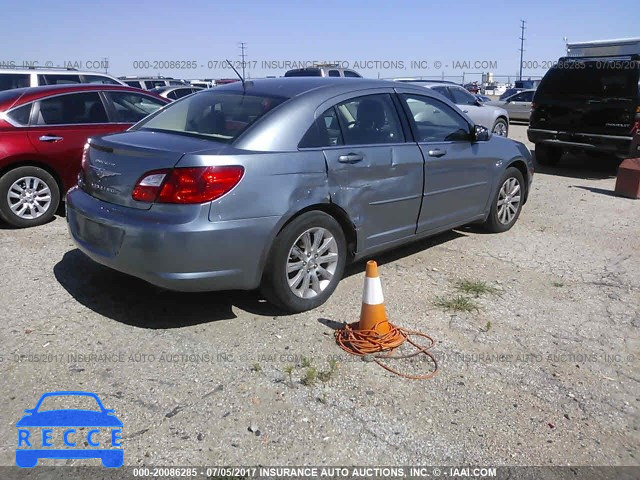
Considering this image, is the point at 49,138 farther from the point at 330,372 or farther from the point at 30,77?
the point at 30,77

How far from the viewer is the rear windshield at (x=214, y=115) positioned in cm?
409

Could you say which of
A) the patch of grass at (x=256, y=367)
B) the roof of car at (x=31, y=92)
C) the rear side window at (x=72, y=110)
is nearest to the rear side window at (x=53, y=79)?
the roof of car at (x=31, y=92)

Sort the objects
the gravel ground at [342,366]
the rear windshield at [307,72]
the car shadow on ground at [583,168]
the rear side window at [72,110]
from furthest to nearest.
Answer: the rear windshield at [307,72], the car shadow on ground at [583,168], the rear side window at [72,110], the gravel ground at [342,366]

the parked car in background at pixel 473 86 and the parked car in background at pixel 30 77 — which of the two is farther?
the parked car in background at pixel 473 86

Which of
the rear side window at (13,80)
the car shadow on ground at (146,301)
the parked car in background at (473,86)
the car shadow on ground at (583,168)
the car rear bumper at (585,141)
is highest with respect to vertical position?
the parked car in background at (473,86)

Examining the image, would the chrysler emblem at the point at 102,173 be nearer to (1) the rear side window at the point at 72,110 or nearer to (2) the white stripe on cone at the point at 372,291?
(2) the white stripe on cone at the point at 372,291

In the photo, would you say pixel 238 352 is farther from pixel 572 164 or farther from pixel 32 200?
pixel 572 164

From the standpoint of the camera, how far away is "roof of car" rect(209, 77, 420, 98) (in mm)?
4391

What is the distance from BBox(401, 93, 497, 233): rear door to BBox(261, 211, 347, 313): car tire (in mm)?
1125

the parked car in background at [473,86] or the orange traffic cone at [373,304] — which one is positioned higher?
the parked car in background at [473,86]

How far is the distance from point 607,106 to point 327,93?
732 centimetres

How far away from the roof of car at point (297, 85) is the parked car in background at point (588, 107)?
6.44m

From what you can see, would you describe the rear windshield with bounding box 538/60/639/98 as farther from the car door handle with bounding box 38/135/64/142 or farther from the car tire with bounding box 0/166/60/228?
the car tire with bounding box 0/166/60/228

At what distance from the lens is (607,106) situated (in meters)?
9.81
